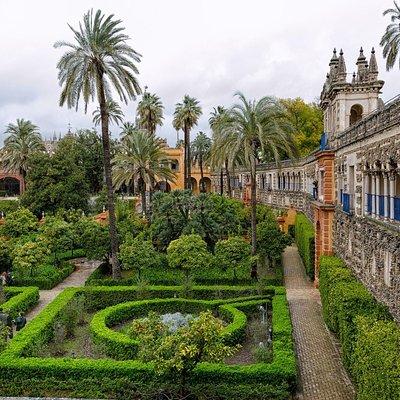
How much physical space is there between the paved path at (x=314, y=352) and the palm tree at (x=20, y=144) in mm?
40828

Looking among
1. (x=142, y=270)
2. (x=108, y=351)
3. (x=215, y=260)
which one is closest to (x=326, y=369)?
(x=108, y=351)

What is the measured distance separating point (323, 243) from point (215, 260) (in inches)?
257

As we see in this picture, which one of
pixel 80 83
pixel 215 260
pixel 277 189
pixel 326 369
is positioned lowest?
pixel 326 369

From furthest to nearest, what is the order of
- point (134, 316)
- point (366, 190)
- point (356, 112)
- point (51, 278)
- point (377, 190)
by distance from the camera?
point (51, 278), point (356, 112), point (134, 316), point (366, 190), point (377, 190)

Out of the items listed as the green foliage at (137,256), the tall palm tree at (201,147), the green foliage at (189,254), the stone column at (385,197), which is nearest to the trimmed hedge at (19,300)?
the green foliage at (137,256)

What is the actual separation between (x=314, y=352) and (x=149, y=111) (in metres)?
40.7

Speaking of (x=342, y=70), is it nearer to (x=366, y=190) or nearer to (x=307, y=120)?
(x=366, y=190)

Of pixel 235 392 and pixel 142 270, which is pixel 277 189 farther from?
pixel 235 392

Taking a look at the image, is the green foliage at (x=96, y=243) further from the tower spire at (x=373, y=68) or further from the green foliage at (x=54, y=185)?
the tower spire at (x=373, y=68)

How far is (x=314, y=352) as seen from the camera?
19.1 meters

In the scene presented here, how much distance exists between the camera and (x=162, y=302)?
2417 cm

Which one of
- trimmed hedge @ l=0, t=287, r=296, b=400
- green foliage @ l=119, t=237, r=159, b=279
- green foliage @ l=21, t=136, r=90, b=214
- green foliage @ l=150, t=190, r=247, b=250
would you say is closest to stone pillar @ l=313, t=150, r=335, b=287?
green foliage @ l=150, t=190, r=247, b=250

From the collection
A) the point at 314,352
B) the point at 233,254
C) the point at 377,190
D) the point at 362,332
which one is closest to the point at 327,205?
the point at 233,254

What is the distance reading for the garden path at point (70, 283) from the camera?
2603 centimetres
